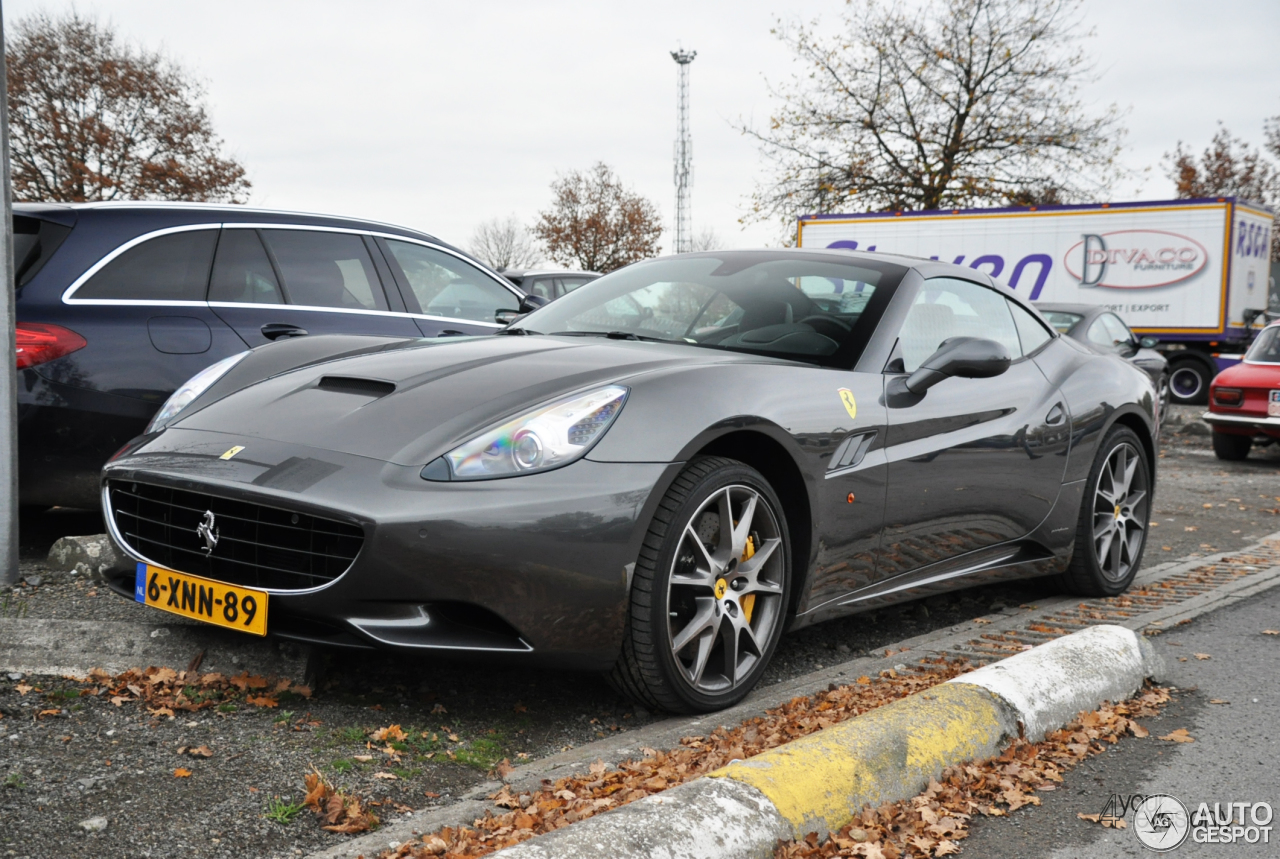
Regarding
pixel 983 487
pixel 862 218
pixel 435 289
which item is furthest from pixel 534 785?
pixel 862 218

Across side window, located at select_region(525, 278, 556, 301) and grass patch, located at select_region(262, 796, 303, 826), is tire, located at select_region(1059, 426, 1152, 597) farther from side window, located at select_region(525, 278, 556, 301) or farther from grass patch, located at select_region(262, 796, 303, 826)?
side window, located at select_region(525, 278, 556, 301)

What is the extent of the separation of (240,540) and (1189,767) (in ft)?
8.53

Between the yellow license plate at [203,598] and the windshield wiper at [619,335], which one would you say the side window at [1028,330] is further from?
the yellow license plate at [203,598]

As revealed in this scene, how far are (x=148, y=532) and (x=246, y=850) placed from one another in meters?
1.20

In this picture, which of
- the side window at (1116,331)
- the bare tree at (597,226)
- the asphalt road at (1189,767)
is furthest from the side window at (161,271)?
the bare tree at (597,226)

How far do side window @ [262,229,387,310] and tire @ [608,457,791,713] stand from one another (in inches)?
121

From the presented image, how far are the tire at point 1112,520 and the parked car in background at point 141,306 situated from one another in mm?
3321

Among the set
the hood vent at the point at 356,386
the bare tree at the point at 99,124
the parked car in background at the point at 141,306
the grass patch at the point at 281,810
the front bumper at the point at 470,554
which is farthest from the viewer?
the bare tree at the point at 99,124

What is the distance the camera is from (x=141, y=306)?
501 centimetres

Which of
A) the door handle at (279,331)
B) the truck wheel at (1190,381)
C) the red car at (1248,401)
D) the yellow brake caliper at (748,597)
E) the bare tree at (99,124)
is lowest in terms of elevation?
the truck wheel at (1190,381)

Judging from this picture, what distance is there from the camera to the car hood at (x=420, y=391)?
3.19 m

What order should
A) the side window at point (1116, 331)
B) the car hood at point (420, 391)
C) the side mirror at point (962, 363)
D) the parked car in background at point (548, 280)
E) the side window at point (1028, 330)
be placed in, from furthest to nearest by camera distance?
1. the parked car in background at point (548, 280)
2. the side window at point (1116, 331)
3. the side window at point (1028, 330)
4. the side mirror at point (962, 363)
5. the car hood at point (420, 391)

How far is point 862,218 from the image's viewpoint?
23.4 m

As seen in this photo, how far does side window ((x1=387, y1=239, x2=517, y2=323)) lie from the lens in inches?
251
